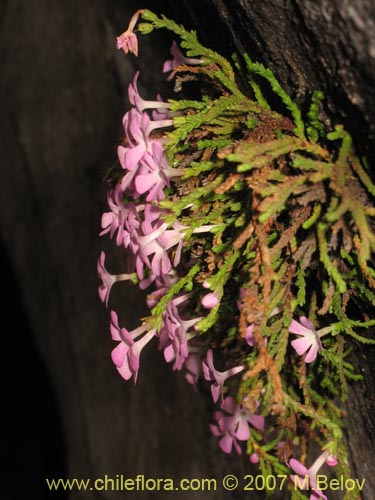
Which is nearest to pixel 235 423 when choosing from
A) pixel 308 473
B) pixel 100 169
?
pixel 308 473

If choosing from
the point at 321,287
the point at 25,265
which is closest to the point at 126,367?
the point at 321,287

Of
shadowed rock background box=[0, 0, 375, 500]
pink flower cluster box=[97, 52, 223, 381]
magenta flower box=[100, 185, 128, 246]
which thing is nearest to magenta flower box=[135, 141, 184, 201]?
pink flower cluster box=[97, 52, 223, 381]

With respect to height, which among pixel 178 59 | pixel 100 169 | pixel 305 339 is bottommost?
pixel 305 339

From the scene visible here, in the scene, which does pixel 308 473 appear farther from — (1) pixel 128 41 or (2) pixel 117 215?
(1) pixel 128 41

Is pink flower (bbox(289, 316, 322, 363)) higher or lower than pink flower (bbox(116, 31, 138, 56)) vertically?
lower

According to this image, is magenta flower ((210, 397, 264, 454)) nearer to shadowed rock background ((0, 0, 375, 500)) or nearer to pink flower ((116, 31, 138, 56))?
shadowed rock background ((0, 0, 375, 500))

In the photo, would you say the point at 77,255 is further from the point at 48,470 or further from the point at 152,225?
the point at 48,470
